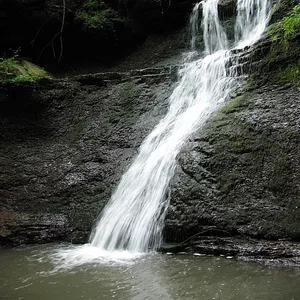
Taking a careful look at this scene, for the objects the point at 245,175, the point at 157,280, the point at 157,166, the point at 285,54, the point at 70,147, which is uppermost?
the point at 285,54

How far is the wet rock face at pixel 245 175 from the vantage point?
443cm

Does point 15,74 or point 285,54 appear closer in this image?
point 285,54

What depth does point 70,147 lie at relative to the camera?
7.47 metres

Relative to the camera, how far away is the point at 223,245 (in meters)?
4.37

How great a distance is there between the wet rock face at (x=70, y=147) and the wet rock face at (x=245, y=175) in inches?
68.5

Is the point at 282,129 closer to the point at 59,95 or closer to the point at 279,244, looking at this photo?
the point at 279,244

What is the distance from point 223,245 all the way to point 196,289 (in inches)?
45.1

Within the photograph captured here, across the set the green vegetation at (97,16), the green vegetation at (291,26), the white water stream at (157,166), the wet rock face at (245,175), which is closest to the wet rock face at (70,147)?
the white water stream at (157,166)

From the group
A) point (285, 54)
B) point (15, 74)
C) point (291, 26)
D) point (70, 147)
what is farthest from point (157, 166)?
point (15, 74)

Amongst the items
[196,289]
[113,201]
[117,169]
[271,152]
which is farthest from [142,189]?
[196,289]

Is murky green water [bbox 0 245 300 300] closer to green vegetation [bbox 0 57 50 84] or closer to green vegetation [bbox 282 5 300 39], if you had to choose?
green vegetation [bbox 282 5 300 39]

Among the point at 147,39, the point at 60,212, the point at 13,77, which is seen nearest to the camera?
the point at 60,212

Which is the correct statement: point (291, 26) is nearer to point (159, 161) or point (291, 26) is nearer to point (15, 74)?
point (159, 161)

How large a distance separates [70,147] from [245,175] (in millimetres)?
4085
